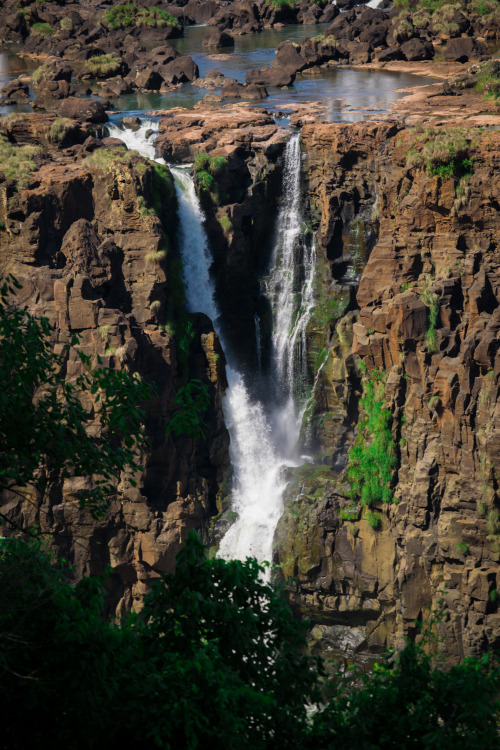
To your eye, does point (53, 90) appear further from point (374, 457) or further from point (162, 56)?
point (374, 457)

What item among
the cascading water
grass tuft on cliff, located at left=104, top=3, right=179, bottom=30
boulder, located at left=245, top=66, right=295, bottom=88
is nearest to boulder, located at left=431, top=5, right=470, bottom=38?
boulder, located at left=245, top=66, right=295, bottom=88

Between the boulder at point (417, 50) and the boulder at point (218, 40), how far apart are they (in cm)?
1682

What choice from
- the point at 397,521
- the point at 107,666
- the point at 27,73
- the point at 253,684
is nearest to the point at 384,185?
the point at 397,521

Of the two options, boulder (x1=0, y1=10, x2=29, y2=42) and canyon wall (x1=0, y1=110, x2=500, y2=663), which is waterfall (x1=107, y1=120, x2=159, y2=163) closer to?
canyon wall (x1=0, y1=110, x2=500, y2=663)

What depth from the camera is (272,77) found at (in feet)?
187

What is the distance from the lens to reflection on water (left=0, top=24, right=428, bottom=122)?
50.1 m

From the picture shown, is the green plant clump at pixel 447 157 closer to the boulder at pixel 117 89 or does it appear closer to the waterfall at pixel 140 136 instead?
the waterfall at pixel 140 136

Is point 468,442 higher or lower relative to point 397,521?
higher

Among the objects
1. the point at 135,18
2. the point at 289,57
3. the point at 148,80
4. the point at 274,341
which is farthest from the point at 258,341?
the point at 135,18

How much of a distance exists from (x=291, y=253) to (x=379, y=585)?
15.3 m

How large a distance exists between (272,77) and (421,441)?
103ft

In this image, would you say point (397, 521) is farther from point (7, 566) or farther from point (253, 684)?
point (7, 566)

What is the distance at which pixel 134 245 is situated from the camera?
36.8m

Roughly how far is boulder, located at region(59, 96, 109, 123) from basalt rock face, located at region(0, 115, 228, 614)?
925cm
